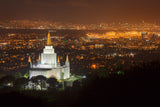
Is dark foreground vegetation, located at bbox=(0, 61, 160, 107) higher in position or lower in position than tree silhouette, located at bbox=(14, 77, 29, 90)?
higher

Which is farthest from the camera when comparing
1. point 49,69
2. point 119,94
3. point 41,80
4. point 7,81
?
point 49,69

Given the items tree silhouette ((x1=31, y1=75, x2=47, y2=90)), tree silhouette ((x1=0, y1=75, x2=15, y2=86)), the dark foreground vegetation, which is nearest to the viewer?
the dark foreground vegetation

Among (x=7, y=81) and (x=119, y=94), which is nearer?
(x=119, y=94)

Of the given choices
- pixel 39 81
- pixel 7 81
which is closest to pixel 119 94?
pixel 39 81

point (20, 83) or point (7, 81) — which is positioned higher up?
point (7, 81)

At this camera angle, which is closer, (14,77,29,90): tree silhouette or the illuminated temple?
(14,77,29,90): tree silhouette

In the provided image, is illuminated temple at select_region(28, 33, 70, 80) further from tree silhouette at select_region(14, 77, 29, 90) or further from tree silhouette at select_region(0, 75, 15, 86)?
tree silhouette at select_region(0, 75, 15, 86)

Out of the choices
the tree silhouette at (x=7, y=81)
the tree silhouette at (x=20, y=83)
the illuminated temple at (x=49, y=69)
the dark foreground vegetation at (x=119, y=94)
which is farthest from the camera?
the illuminated temple at (x=49, y=69)

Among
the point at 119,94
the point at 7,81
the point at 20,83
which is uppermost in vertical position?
the point at 119,94

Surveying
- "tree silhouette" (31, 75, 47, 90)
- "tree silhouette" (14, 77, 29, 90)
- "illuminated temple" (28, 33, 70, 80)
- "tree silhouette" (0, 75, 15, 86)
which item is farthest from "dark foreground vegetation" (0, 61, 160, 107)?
"illuminated temple" (28, 33, 70, 80)

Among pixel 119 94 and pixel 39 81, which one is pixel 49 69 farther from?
pixel 119 94

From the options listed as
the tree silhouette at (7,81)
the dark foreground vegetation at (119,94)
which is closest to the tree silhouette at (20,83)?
the tree silhouette at (7,81)

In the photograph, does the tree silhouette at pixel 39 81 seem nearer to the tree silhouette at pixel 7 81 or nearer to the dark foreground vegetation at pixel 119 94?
the tree silhouette at pixel 7 81
